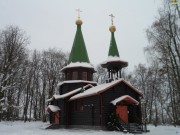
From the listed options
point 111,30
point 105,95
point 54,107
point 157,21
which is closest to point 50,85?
point 54,107

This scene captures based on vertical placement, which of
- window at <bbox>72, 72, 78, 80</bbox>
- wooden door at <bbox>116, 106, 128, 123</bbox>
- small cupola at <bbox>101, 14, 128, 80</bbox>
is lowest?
wooden door at <bbox>116, 106, 128, 123</bbox>

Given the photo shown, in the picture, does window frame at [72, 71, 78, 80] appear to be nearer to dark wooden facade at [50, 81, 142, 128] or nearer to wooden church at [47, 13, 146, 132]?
wooden church at [47, 13, 146, 132]

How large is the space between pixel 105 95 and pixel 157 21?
8.36m

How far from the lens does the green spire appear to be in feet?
94.0

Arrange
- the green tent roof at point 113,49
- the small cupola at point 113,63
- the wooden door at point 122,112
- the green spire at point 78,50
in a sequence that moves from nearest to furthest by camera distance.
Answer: the wooden door at point 122,112 → the small cupola at point 113,63 → the green tent roof at point 113,49 → the green spire at point 78,50

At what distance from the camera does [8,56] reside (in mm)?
27828

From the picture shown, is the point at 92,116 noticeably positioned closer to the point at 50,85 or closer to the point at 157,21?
the point at 157,21

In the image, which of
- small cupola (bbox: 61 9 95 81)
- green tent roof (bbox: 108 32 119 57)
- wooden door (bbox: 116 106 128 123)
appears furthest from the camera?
small cupola (bbox: 61 9 95 81)

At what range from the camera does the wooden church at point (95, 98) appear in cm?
2095

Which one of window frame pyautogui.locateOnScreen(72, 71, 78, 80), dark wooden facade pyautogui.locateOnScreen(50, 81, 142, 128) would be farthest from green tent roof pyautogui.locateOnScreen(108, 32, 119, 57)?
window frame pyautogui.locateOnScreen(72, 71, 78, 80)

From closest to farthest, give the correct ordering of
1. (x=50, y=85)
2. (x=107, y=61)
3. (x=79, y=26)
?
(x=107, y=61)
(x=79, y=26)
(x=50, y=85)

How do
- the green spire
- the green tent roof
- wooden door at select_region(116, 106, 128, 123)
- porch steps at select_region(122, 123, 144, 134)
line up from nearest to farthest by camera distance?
1. porch steps at select_region(122, 123, 144, 134)
2. wooden door at select_region(116, 106, 128, 123)
3. the green tent roof
4. the green spire

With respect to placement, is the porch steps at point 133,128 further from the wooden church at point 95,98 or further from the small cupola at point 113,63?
the small cupola at point 113,63

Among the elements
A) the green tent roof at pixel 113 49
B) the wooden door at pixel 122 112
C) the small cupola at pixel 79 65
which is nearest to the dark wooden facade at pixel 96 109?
the wooden door at pixel 122 112
